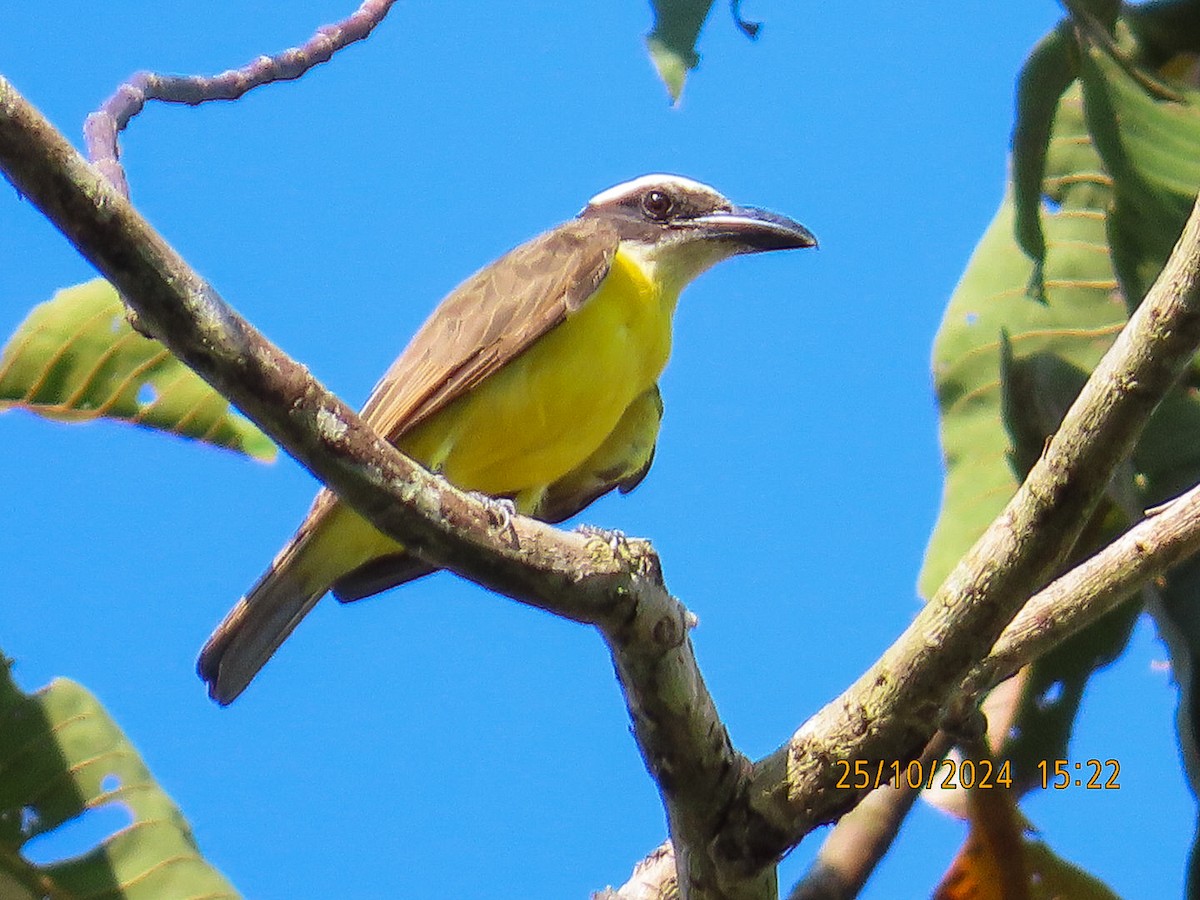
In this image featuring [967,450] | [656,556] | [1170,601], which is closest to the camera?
[656,556]

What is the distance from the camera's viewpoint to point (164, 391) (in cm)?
338

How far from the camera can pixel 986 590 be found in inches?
92.4

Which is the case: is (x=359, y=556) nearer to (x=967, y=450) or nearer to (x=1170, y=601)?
(x=967, y=450)

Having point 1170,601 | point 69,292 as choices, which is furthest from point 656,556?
point 69,292

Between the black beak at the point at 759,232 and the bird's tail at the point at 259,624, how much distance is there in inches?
59.5

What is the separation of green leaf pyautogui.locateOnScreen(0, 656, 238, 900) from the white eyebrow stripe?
229 centimetres

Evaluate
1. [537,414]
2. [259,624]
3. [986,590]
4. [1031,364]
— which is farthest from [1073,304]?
[259,624]

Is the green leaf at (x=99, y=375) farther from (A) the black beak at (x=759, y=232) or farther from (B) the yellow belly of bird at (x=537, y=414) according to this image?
(A) the black beak at (x=759, y=232)

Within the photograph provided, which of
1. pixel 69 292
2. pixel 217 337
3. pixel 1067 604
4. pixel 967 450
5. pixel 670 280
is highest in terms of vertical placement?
pixel 670 280

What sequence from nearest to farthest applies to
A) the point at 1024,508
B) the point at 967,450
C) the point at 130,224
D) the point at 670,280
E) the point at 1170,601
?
the point at 130,224
the point at 1024,508
the point at 1170,601
the point at 967,450
the point at 670,280

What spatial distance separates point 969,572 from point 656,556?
51 centimetres

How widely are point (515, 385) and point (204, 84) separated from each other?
1345 mm
